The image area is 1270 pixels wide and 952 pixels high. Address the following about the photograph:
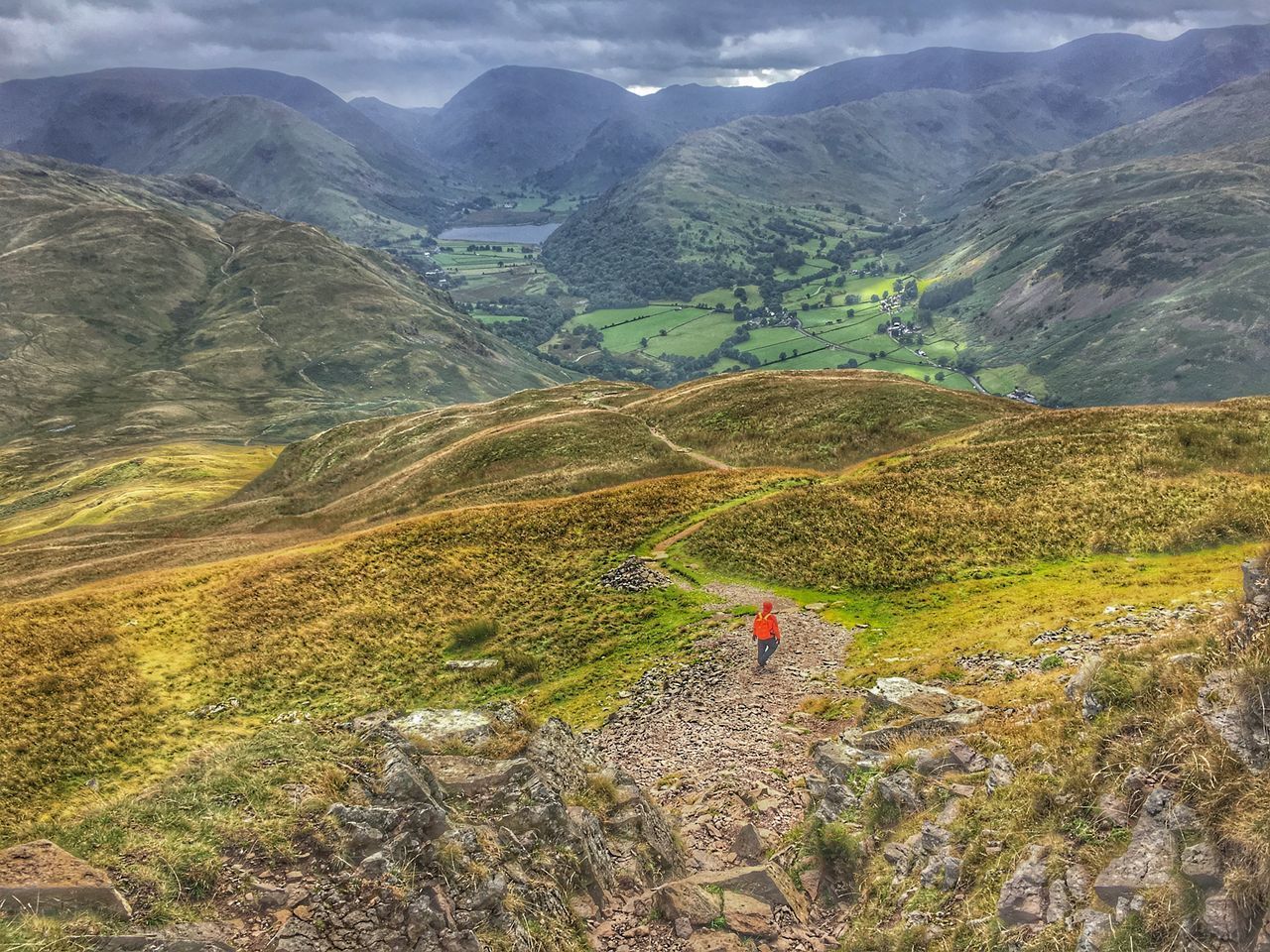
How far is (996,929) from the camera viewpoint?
37.8 ft

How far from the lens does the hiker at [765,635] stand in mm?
28516

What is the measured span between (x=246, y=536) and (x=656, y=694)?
54.3 m

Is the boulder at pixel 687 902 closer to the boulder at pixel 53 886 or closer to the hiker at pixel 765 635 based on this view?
the boulder at pixel 53 886

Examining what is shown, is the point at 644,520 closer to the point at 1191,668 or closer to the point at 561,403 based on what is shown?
the point at 1191,668

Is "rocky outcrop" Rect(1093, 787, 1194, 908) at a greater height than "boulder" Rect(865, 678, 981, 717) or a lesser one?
greater

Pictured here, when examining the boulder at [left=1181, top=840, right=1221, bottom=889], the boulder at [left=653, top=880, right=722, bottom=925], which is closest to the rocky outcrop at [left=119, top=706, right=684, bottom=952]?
the boulder at [left=653, top=880, right=722, bottom=925]

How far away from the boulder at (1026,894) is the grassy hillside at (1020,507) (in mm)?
23854

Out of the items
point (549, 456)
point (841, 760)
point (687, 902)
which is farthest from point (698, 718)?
point (549, 456)

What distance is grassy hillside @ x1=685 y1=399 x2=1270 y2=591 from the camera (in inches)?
1393

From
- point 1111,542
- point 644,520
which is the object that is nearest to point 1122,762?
point 1111,542

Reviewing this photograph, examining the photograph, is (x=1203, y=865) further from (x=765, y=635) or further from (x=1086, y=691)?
(x=765, y=635)

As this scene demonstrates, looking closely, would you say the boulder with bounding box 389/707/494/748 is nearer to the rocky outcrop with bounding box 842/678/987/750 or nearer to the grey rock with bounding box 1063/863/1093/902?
the rocky outcrop with bounding box 842/678/987/750

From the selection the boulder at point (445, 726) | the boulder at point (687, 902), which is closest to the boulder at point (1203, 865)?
the boulder at point (687, 902)

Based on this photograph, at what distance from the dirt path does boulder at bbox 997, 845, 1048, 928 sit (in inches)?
197
